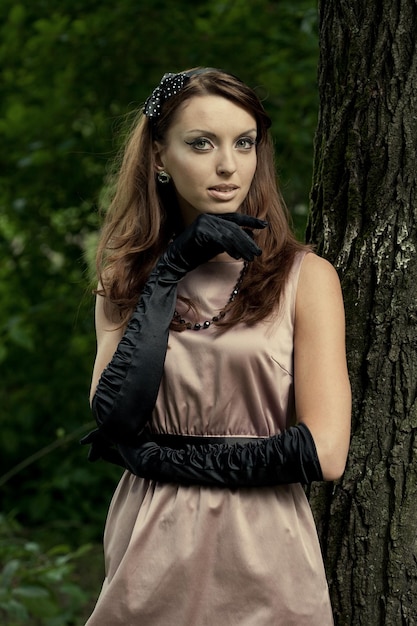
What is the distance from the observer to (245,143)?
236 cm

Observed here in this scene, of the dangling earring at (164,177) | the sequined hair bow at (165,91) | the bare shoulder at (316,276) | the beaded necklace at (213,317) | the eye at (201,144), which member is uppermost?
the sequined hair bow at (165,91)

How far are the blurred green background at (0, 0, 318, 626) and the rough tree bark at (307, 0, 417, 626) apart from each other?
1.61 metres

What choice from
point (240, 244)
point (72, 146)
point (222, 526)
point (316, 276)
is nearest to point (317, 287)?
point (316, 276)

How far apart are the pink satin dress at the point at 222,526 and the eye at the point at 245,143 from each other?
0.30 metres

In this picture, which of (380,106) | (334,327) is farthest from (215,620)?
(380,106)

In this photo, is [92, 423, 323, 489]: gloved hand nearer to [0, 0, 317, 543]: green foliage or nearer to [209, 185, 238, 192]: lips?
[209, 185, 238, 192]: lips

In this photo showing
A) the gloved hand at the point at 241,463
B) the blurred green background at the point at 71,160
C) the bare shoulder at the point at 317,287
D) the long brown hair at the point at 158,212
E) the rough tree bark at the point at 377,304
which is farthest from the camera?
the blurred green background at the point at 71,160

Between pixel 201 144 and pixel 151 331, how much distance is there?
435 millimetres

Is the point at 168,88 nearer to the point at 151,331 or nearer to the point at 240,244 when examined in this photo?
the point at 240,244

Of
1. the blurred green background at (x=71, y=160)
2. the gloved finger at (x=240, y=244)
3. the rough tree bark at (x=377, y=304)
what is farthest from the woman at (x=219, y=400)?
the blurred green background at (x=71, y=160)

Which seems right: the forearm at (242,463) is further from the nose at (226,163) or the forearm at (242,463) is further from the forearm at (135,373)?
the nose at (226,163)

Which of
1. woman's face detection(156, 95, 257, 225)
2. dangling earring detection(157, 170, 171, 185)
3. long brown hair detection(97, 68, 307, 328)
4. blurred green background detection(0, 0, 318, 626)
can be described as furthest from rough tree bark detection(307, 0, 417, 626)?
blurred green background detection(0, 0, 318, 626)

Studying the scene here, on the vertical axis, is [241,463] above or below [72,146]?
below

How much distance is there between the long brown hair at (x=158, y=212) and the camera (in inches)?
92.3
